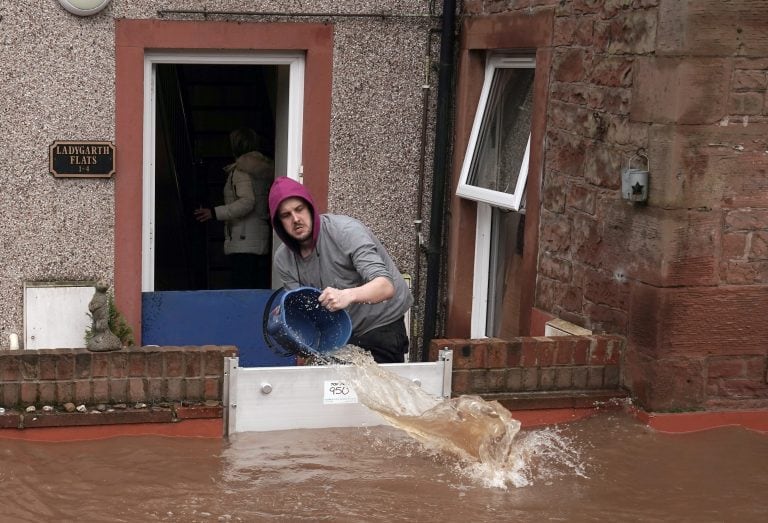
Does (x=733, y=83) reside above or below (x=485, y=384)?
above

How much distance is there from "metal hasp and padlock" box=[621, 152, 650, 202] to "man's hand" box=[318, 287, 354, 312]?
4.92 ft

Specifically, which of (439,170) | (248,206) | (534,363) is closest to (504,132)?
(439,170)

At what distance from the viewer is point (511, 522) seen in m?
4.89

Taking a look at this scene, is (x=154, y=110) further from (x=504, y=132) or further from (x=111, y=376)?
(x=111, y=376)

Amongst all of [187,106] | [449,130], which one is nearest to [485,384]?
[449,130]

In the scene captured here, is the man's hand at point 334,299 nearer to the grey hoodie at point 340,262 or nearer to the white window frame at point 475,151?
the grey hoodie at point 340,262

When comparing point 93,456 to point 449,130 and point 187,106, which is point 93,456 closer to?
point 449,130

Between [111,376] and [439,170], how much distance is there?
3.64 meters

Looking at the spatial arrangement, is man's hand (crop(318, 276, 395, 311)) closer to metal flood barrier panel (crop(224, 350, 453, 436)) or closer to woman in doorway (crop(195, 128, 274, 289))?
metal flood barrier panel (crop(224, 350, 453, 436))

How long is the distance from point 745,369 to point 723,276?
51cm

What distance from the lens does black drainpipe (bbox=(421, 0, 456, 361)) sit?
8531 mm

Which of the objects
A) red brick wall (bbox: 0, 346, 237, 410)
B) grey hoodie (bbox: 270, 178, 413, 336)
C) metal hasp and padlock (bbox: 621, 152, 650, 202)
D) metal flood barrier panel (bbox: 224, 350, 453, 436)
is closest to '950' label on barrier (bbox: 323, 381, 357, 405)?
metal flood barrier panel (bbox: 224, 350, 453, 436)

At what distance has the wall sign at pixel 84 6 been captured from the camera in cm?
798

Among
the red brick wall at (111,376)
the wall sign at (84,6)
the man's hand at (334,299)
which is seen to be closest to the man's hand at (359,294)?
the man's hand at (334,299)
